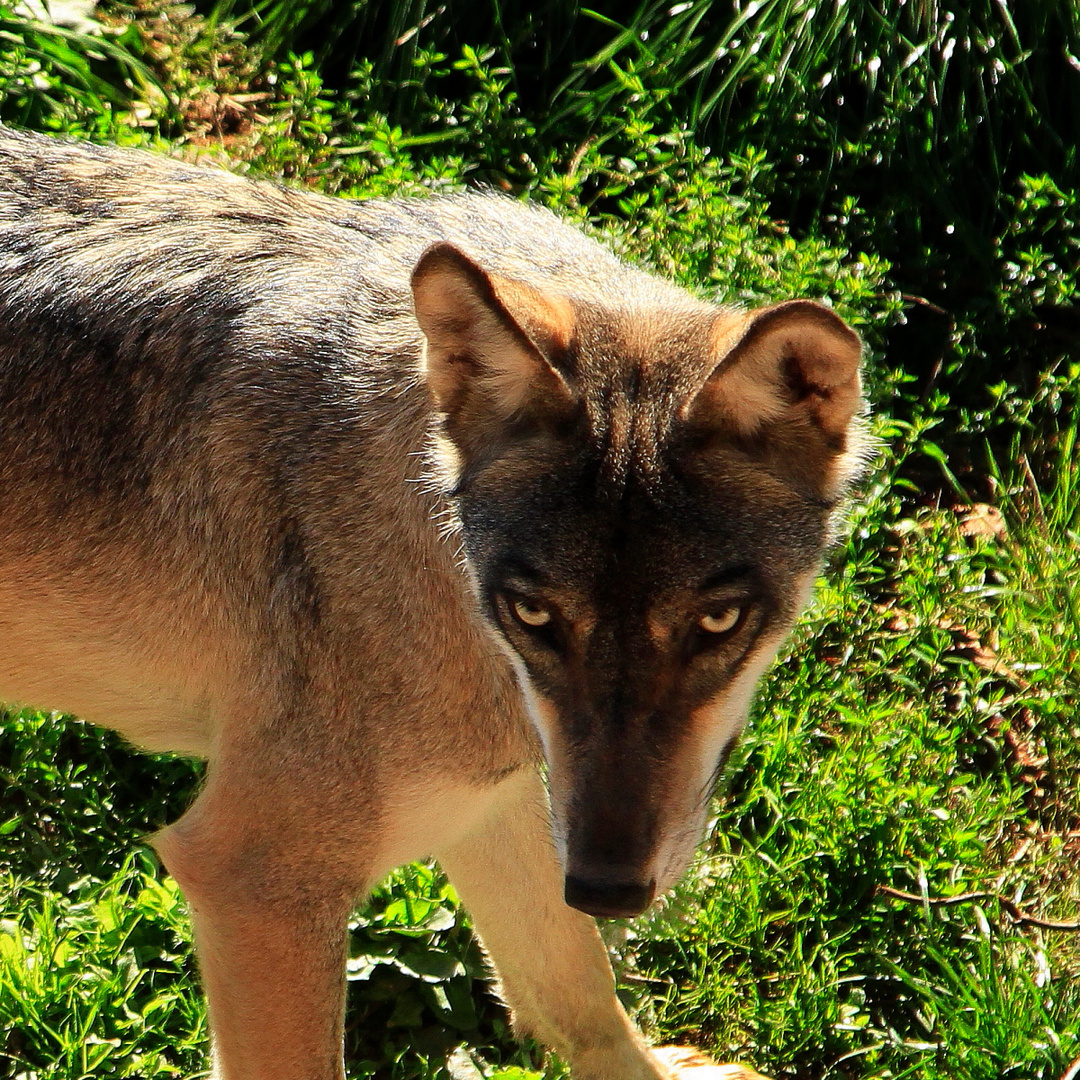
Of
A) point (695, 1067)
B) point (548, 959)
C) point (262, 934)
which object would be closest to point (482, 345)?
point (262, 934)

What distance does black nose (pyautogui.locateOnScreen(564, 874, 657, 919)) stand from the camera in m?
3.09

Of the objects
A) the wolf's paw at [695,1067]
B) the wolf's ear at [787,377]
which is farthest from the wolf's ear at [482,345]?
A: the wolf's paw at [695,1067]

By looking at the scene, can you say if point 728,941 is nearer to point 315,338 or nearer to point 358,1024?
point 358,1024

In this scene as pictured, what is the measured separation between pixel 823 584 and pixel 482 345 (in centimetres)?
243

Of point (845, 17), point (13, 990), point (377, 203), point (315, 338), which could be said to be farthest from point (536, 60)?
point (13, 990)

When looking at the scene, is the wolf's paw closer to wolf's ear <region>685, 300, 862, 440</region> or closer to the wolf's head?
the wolf's head

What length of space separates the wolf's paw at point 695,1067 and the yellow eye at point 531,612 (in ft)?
6.47

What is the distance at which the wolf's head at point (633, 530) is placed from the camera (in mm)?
3043

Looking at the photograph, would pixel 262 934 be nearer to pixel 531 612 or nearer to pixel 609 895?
pixel 609 895

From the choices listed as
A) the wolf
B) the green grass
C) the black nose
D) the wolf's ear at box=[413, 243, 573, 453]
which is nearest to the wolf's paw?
the green grass

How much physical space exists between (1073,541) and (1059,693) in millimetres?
785

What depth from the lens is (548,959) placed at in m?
4.31

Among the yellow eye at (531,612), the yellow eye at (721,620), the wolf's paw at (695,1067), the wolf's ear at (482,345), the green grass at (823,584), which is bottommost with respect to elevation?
the wolf's paw at (695,1067)

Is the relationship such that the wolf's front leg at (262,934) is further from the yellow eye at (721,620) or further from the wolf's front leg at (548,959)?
the yellow eye at (721,620)
